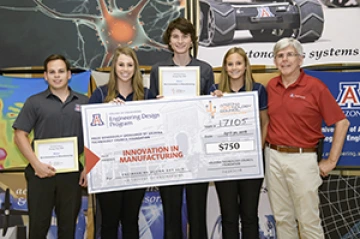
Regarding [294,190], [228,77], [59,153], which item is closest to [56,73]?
[59,153]

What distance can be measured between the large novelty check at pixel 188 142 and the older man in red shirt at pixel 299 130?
0.45 feet

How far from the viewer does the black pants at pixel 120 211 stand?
98.7 inches

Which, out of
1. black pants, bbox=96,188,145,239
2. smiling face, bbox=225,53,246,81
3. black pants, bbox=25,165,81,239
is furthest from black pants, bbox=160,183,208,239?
smiling face, bbox=225,53,246,81

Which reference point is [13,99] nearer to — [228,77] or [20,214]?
[20,214]

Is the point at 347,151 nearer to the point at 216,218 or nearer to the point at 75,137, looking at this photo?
the point at 216,218

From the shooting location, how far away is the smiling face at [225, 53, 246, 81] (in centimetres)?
248

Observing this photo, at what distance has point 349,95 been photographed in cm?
314

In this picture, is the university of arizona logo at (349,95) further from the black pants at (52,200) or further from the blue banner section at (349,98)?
the black pants at (52,200)

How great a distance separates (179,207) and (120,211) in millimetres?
394

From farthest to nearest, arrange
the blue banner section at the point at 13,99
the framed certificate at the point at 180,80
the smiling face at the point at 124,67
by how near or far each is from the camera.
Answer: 1. the blue banner section at the point at 13,99
2. the framed certificate at the point at 180,80
3. the smiling face at the point at 124,67

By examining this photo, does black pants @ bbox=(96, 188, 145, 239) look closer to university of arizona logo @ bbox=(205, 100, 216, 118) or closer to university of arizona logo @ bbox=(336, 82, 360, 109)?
university of arizona logo @ bbox=(205, 100, 216, 118)

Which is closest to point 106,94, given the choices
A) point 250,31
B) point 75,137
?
point 75,137

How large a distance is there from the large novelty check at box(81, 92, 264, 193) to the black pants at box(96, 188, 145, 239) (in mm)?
107

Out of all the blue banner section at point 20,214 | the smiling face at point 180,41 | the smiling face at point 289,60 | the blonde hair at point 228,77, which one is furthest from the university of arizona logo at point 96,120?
the smiling face at point 289,60
